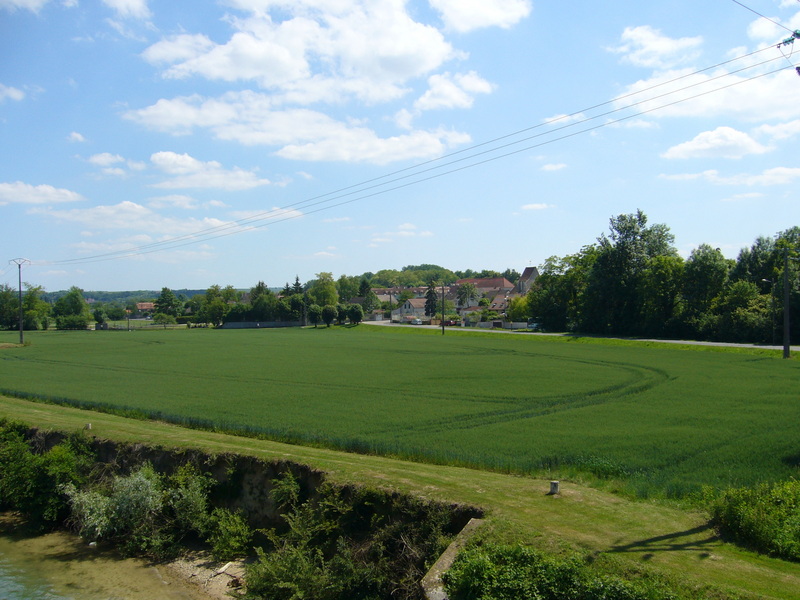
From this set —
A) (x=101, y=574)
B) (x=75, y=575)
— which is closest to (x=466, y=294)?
(x=101, y=574)

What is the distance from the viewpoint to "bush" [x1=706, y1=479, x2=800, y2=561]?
946cm

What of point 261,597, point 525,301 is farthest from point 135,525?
point 525,301

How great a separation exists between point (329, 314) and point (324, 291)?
94.2 feet

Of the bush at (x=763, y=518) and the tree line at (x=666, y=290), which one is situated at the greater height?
the tree line at (x=666, y=290)

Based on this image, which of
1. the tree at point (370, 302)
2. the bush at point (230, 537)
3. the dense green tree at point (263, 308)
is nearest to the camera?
the bush at point (230, 537)

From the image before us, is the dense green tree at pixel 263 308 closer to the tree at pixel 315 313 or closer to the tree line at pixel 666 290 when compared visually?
the tree at pixel 315 313

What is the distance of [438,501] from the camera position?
38.6 feet

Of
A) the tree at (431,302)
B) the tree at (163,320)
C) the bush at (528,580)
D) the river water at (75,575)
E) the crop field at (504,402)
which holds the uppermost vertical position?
the tree at (431,302)

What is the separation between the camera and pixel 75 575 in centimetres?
1380

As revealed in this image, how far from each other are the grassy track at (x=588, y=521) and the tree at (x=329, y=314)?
10628 centimetres

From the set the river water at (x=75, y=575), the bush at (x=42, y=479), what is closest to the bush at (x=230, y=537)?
the river water at (x=75, y=575)

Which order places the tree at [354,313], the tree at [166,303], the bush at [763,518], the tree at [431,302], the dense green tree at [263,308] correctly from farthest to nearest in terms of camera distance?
the tree at [166,303]
the tree at [431,302]
the dense green tree at [263,308]
the tree at [354,313]
the bush at [763,518]

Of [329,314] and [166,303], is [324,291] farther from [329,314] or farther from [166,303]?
[166,303]

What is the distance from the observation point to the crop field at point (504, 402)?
16.8m
